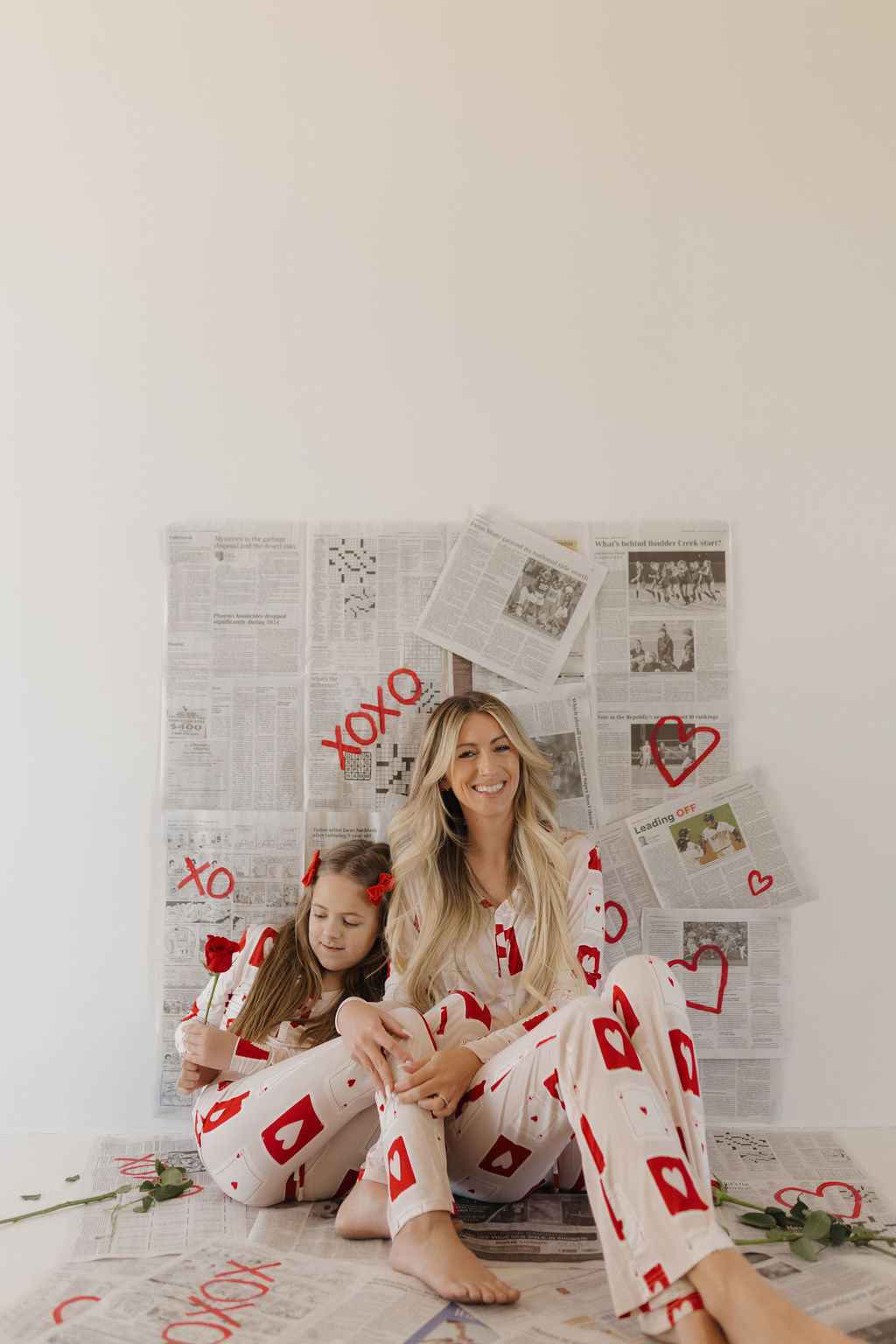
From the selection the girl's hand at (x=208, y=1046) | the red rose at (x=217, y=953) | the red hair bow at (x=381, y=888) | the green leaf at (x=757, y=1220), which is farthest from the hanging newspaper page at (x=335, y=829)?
the green leaf at (x=757, y=1220)

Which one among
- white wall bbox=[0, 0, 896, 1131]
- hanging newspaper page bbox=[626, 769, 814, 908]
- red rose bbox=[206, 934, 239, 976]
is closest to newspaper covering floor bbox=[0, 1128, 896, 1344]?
red rose bbox=[206, 934, 239, 976]

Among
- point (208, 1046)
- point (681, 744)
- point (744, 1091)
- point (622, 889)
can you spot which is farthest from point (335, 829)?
point (744, 1091)

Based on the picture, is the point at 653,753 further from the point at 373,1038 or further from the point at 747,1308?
the point at 747,1308

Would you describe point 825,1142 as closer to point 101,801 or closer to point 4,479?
point 101,801

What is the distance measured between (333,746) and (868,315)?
1.32 m

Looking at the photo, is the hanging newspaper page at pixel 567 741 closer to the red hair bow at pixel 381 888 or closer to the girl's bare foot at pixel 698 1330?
the red hair bow at pixel 381 888

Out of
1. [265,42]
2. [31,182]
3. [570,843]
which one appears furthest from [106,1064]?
[265,42]

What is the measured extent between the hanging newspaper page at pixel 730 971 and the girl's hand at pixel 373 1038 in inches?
23.6

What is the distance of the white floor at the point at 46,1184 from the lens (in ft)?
4.60

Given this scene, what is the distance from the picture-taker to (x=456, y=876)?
183 centimetres

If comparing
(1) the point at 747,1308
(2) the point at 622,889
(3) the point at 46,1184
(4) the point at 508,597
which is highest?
(4) the point at 508,597

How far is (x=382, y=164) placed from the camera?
1956 millimetres

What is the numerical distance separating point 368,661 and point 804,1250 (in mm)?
1162

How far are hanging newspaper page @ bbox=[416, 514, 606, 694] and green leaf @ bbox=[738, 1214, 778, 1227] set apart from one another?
93 centimetres
